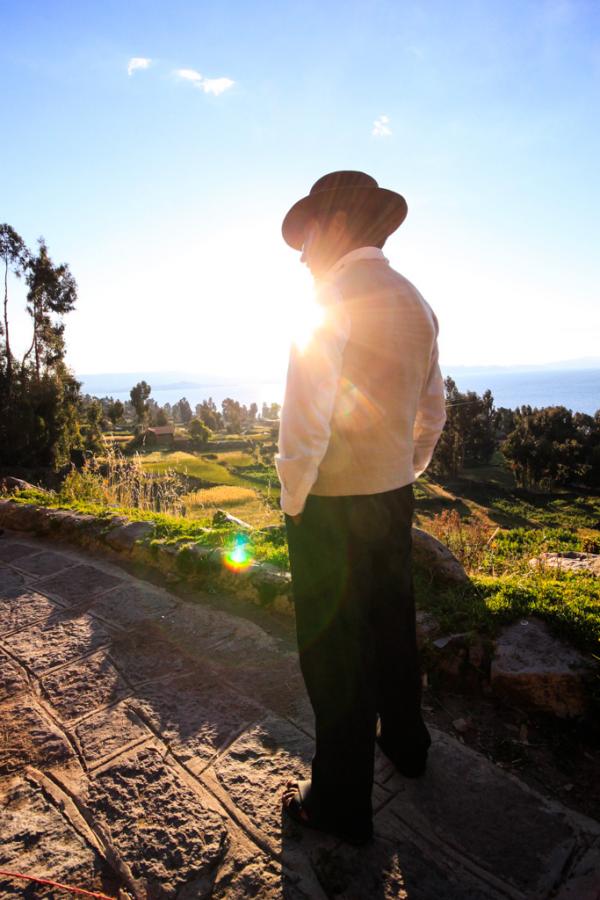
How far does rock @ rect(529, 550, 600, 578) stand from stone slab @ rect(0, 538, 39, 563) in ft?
15.9

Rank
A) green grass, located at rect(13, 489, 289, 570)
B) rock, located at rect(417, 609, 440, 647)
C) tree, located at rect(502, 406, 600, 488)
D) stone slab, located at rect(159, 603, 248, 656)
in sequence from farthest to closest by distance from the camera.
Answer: tree, located at rect(502, 406, 600, 488)
green grass, located at rect(13, 489, 289, 570)
stone slab, located at rect(159, 603, 248, 656)
rock, located at rect(417, 609, 440, 647)

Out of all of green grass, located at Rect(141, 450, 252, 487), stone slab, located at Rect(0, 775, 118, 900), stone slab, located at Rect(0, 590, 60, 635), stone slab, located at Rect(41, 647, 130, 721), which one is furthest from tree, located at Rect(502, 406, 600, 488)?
stone slab, located at Rect(0, 775, 118, 900)

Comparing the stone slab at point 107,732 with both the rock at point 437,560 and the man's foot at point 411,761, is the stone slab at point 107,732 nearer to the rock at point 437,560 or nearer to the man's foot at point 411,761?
the man's foot at point 411,761

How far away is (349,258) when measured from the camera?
1.63 metres

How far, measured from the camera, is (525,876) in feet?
4.94

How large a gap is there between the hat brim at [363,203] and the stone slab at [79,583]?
3.28 m

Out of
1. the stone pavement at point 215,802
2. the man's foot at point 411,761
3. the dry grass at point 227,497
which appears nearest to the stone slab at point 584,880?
Answer: the stone pavement at point 215,802

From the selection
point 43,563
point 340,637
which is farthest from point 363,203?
point 43,563

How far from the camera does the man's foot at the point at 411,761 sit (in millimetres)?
1898

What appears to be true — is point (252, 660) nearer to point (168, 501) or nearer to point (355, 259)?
point (355, 259)

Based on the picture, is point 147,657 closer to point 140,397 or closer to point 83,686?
point 83,686

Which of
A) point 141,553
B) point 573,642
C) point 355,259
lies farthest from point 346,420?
point 141,553

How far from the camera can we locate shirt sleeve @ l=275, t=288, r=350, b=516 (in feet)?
4.70

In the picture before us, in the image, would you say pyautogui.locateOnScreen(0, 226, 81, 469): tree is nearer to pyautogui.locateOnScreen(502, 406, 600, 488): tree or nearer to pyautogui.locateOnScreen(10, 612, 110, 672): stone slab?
pyautogui.locateOnScreen(10, 612, 110, 672): stone slab
